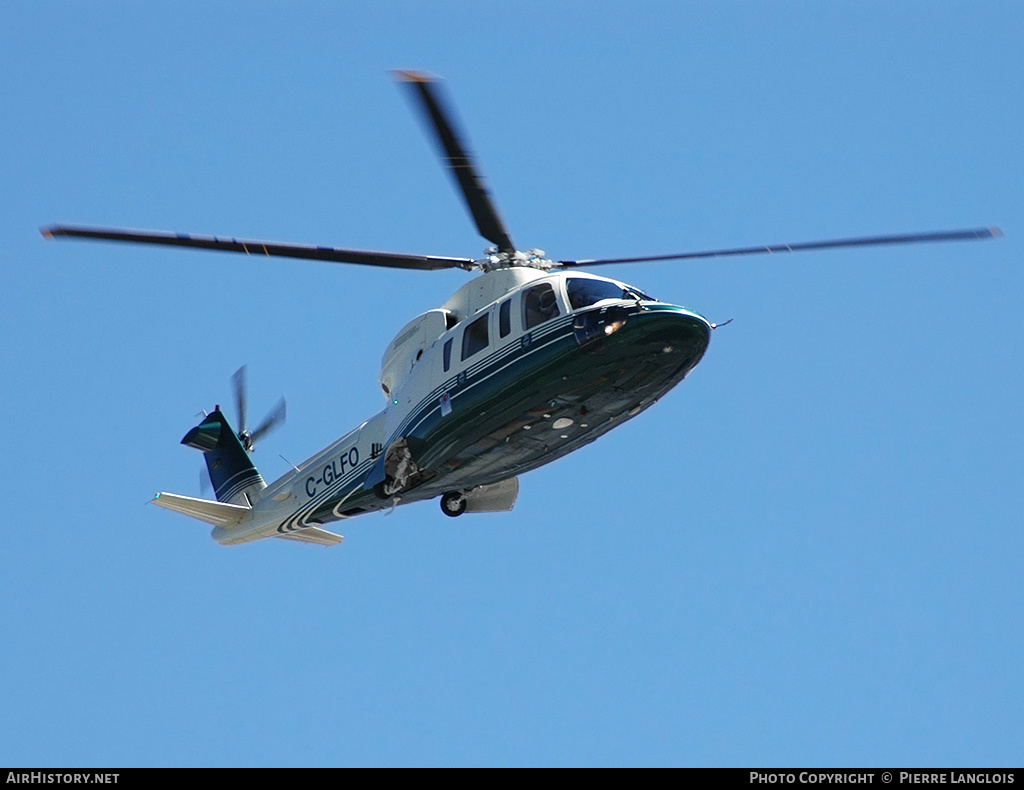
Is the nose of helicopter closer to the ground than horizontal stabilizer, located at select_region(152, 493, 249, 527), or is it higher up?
closer to the ground

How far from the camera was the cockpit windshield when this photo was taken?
2536cm

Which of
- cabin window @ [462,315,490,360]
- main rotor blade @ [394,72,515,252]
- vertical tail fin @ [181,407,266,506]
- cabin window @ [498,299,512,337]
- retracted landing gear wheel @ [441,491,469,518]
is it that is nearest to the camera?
main rotor blade @ [394,72,515,252]

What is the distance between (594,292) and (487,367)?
101 inches

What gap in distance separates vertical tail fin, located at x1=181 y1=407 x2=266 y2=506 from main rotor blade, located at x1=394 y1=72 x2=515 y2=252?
1049cm

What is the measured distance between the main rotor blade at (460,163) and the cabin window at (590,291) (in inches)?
79.8

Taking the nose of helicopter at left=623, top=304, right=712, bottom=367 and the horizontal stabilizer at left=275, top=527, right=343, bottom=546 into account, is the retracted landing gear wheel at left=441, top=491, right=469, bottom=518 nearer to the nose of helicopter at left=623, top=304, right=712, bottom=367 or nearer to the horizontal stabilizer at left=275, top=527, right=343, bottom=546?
the horizontal stabilizer at left=275, top=527, right=343, bottom=546

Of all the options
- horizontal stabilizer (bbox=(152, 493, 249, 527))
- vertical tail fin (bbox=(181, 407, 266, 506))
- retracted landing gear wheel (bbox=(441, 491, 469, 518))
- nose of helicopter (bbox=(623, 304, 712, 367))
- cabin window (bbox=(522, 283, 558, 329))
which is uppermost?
vertical tail fin (bbox=(181, 407, 266, 506))

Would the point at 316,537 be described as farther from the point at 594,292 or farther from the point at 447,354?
the point at 594,292

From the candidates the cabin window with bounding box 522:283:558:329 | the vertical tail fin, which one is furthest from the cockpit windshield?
the vertical tail fin

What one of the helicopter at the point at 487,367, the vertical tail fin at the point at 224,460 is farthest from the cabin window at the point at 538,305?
the vertical tail fin at the point at 224,460

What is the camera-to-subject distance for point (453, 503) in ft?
96.8

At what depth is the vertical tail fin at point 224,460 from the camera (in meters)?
34.2
